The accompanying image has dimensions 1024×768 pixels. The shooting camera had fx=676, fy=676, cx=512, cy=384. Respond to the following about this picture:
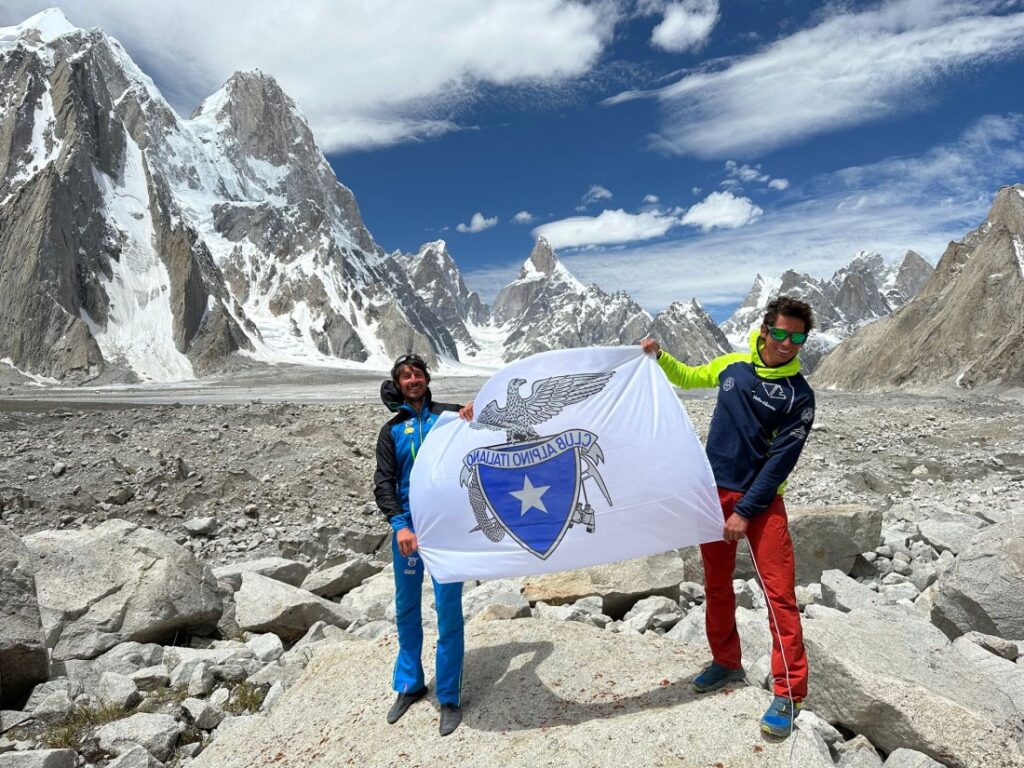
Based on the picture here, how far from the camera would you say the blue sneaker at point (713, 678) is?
4613 mm

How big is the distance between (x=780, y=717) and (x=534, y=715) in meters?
1.64

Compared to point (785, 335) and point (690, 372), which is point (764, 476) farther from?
point (690, 372)

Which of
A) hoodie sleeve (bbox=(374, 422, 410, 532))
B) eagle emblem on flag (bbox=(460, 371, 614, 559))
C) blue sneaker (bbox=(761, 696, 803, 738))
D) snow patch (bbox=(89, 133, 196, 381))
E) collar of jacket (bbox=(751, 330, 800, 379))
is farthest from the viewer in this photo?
snow patch (bbox=(89, 133, 196, 381))

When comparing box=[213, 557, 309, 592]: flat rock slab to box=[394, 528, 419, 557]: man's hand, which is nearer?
box=[394, 528, 419, 557]: man's hand

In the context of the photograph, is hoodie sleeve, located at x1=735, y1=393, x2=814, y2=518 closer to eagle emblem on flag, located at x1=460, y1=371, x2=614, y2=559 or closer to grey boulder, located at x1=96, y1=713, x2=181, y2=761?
eagle emblem on flag, located at x1=460, y1=371, x2=614, y2=559

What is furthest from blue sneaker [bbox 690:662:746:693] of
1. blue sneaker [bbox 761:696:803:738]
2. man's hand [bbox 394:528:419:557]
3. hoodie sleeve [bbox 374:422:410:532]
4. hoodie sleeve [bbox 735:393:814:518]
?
hoodie sleeve [bbox 374:422:410:532]

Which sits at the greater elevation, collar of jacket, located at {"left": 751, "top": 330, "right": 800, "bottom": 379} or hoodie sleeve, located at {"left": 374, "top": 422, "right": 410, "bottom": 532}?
collar of jacket, located at {"left": 751, "top": 330, "right": 800, "bottom": 379}

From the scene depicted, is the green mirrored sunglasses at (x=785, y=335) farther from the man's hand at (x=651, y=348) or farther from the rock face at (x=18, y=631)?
the rock face at (x=18, y=631)

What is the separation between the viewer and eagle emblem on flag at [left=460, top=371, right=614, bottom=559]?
15.6 feet

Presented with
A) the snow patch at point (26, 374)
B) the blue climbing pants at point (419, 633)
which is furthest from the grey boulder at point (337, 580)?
the snow patch at point (26, 374)

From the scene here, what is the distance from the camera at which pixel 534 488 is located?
4.83 m

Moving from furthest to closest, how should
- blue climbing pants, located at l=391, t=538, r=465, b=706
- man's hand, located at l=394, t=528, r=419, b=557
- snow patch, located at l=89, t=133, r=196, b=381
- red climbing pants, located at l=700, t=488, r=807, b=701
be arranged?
snow patch, located at l=89, t=133, r=196, b=381 < man's hand, located at l=394, t=528, r=419, b=557 < blue climbing pants, located at l=391, t=538, r=465, b=706 < red climbing pants, located at l=700, t=488, r=807, b=701

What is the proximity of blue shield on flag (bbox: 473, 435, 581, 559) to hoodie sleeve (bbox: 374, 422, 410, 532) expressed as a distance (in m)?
0.73

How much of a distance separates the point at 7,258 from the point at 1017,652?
109977 mm
